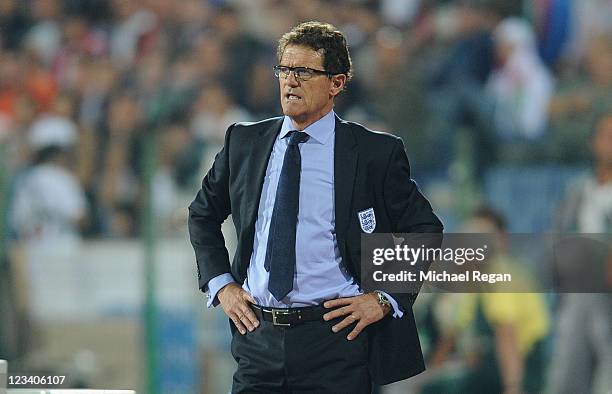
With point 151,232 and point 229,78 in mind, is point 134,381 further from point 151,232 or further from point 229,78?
point 229,78

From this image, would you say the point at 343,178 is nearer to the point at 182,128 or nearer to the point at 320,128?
the point at 320,128

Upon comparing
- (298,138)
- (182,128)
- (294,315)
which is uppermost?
(298,138)

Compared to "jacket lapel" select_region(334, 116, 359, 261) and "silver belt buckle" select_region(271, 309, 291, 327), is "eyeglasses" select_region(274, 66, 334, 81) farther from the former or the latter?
"silver belt buckle" select_region(271, 309, 291, 327)

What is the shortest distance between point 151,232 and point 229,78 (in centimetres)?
128

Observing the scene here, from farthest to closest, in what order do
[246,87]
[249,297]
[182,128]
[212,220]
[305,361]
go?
[246,87]
[182,128]
[212,220]
[249,297]
[305,361]

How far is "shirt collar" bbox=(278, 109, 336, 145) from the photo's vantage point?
3238 millimetres

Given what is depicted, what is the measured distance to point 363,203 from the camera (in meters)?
3.15

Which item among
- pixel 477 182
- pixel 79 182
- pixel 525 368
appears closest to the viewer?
pixel 525 368

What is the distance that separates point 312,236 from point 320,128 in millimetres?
326

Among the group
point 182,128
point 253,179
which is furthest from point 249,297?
point 182,128

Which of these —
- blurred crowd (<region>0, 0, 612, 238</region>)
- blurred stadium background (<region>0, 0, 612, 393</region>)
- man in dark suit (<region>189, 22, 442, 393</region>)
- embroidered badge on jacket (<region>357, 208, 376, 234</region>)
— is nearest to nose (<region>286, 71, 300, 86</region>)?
man in dark suit (<region>189, 22, 442, 393</region>)

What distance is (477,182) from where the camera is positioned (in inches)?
256

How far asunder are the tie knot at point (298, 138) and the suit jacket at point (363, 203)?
66 millimetres

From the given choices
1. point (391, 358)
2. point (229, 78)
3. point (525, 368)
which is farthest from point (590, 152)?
point (391, 358)
